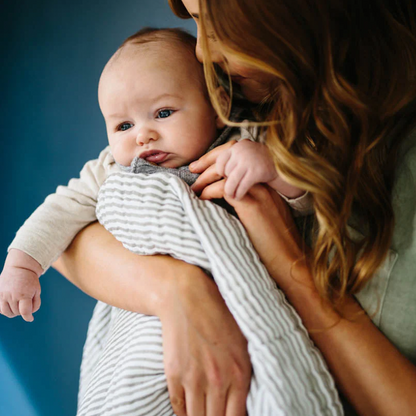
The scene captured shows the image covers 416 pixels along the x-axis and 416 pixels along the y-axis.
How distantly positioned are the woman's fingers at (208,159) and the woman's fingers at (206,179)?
28 millimetres

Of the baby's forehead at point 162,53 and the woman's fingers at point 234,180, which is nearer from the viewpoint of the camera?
the woman's fingers at point 234,180

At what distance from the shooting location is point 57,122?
1470mm

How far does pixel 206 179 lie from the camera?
81cm

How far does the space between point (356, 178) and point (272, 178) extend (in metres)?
0.14

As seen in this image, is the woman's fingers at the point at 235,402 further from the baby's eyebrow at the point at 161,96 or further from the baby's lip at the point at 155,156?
the baby's eyebrow at the point at 161,96

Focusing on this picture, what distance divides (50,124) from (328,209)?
3.70ft

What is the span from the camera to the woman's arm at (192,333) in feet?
2.16

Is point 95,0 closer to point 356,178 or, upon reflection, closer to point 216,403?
point 356,178

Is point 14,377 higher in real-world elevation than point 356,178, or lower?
lower

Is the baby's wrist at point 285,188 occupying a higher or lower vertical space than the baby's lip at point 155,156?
lower

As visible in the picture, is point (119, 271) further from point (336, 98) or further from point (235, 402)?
point (336, 98)

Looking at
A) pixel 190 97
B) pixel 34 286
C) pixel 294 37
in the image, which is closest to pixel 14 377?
pixel 34 286

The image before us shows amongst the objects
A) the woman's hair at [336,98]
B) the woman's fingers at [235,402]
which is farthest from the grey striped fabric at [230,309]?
the woman's hair at [336,98]

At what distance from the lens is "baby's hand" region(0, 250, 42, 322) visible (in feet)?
2.71
